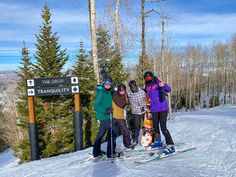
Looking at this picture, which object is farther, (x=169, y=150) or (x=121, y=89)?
(x=121, y=89)

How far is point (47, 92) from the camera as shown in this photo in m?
7.99

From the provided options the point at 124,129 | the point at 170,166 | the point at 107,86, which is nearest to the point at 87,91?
the point at 124,129

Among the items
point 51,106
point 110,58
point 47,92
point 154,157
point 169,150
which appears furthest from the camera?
point 110,58

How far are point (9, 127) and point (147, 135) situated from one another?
34.3 metres

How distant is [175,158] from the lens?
18.3ft

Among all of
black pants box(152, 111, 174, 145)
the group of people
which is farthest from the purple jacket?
black pants box(152, 111, 174, 145)

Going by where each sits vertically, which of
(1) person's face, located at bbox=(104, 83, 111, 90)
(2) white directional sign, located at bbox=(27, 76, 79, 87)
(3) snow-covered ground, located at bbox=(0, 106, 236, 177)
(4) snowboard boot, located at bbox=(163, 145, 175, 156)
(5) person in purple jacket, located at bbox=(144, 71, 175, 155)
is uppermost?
(2) white directional sign, located at bbox=(27, 76, 79, 87)

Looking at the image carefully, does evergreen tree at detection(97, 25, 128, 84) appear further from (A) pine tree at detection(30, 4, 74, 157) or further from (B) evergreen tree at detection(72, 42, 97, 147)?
(A) pine tree at detection(30, 4, 74, 157)

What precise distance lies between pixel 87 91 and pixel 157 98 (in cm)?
672

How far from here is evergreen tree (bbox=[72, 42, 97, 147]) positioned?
11.6 meters

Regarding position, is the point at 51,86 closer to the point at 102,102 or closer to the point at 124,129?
the point at 102,102

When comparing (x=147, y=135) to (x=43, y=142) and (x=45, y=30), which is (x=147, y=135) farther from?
(x=45, y=30)

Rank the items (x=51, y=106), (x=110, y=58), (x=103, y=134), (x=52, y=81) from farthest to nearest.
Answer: (x=110, y=58) < (x=51, y=106) < (x=52, y=81) < (x=103, y=134)

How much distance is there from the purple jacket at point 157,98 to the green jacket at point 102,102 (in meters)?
1.02
